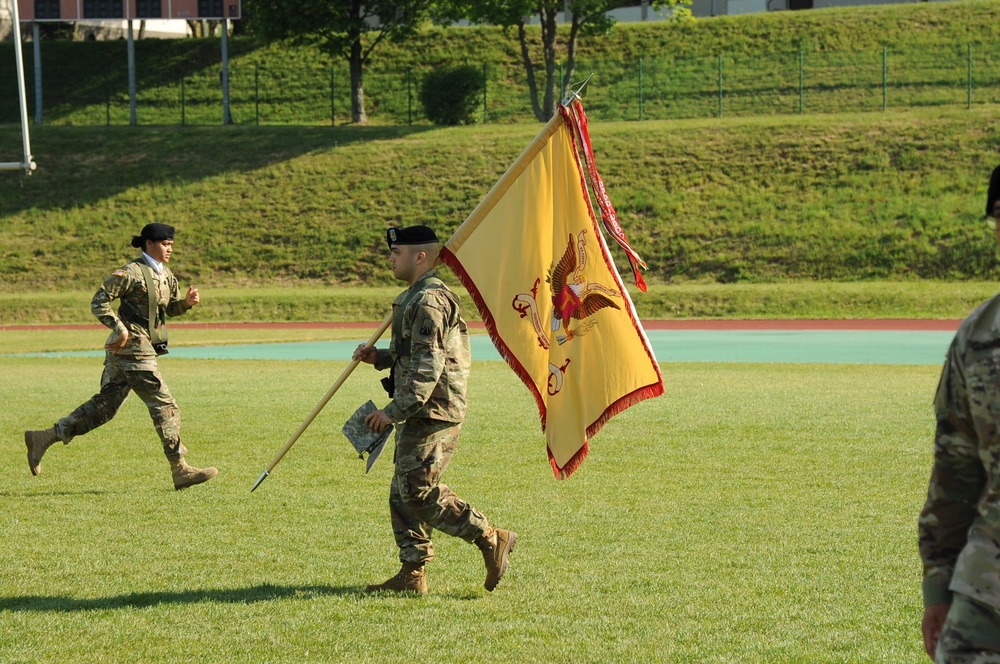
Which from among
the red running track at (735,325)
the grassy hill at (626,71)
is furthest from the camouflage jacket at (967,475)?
the grassy hill at (626,71)

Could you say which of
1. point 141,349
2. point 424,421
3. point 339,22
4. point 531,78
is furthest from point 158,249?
point 339,22

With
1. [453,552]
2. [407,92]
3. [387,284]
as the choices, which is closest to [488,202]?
[453,552]

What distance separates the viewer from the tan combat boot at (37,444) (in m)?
10.9

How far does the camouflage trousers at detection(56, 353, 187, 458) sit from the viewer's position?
10.5 meters

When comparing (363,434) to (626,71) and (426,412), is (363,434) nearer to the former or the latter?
(426,412)

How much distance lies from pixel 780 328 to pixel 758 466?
20.3 meters

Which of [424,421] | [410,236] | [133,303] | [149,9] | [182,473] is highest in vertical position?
[149,9]

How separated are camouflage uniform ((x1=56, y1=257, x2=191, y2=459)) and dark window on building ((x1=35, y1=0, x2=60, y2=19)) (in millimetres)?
40466

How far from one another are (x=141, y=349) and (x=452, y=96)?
44010mm

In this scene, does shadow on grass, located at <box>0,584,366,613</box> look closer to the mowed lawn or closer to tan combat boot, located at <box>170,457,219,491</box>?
the mowed lawn

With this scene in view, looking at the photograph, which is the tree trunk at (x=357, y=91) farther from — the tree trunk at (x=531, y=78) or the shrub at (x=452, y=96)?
the tree trunk at (x=531, y=78)

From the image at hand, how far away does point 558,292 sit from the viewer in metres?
7.74

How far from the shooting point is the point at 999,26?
2330 inches

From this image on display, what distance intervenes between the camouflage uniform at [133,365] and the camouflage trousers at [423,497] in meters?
3.88
